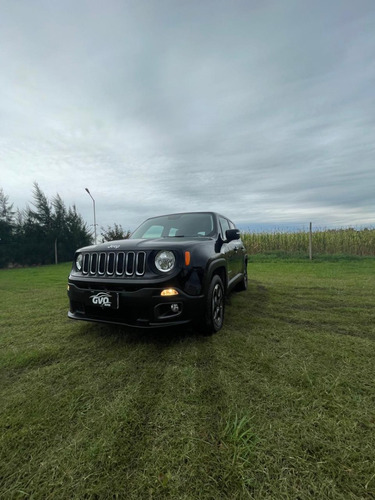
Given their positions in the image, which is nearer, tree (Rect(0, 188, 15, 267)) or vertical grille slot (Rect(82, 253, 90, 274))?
vertical grille slot (Rect(82, 253, 90, 274))

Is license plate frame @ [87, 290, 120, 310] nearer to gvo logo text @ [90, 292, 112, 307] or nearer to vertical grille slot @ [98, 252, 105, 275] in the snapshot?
gvo logo text @ [90, 292, 112, 307]

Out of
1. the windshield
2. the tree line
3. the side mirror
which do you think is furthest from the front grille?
the tree line

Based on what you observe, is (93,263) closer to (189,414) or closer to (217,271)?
(217,271)

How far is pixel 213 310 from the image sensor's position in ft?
9.86

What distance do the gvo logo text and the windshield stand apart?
1.41 metres

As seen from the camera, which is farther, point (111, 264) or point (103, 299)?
point (111, 264)

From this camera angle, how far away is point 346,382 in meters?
2.04

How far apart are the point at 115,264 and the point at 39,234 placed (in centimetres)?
2418

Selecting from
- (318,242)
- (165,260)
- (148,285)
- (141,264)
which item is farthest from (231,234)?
(318,242)

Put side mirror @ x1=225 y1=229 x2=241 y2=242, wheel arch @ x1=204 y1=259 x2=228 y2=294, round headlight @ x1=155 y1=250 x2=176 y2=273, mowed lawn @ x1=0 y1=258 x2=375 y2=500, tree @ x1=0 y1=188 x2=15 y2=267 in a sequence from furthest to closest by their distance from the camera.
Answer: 1. tree @ x1=0 y1=188 x2=15 y2=267
2. side mirror @ x1=225 y1=229 x2=241 y2=242
3. wheel arch @ x1=204 y1=259 x2=228 y2=294
4. round headlight @ x1=155 y1=250 x2=176 y2=273
5. mowed lawn @ x1=0 y1=258 x2=375 y2=500

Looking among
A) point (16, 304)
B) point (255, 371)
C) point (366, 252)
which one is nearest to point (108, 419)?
point (255, 371)

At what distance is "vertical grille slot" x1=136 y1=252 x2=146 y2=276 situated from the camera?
8.55ft

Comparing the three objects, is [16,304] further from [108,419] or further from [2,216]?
[2,216]

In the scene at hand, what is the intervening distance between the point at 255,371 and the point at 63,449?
1.57 metres
